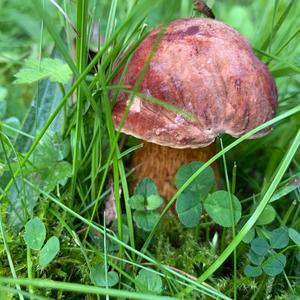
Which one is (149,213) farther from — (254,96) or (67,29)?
(67,29)

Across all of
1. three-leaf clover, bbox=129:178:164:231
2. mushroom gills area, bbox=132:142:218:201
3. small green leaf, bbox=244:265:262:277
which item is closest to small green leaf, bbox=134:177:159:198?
three-leaf clover, bbox=129:178:164:231

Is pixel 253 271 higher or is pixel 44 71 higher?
pixel 44 71

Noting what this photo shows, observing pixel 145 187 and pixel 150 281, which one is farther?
pixel 145 187

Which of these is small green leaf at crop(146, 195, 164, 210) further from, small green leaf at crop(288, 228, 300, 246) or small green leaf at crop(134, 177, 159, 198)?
small green leaf at crop(288, 228, 300, 246)

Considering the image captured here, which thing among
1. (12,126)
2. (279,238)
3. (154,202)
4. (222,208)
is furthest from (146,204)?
(12,126)

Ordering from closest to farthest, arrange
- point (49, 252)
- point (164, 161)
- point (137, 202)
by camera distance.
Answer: point (49, 252), point (137, 202), point (164, 161)

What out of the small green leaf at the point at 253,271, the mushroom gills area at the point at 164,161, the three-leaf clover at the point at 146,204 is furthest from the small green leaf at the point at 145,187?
the small green leaf at the point at 253,271

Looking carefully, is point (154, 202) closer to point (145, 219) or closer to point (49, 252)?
point (145, 219)
